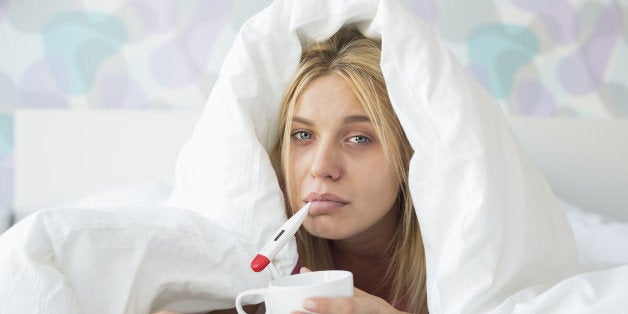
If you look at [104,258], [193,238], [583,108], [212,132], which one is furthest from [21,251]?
[583,108]

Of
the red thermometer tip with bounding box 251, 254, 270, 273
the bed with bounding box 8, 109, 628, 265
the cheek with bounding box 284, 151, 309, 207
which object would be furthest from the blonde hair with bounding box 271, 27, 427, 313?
the bed with bounding box 8, 109, 628, 265

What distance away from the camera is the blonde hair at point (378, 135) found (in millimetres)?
1217

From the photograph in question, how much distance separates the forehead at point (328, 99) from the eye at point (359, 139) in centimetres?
4

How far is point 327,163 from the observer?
3.78ft

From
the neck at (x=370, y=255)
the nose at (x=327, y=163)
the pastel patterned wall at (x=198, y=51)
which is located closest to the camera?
the nose at (x=327, y=163)

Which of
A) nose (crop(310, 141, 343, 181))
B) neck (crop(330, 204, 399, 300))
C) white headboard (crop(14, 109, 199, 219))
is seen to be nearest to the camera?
A: nose (crop(310, 141, 343, 181))

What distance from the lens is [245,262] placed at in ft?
3.55

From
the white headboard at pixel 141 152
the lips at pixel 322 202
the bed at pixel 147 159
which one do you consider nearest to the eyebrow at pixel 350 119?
the lips at pixel 322 202

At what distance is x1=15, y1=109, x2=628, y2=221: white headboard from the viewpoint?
6.68ft

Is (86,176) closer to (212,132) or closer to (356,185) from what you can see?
(212,132)

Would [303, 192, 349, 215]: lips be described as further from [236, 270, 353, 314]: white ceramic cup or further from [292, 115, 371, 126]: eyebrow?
[236, 270, 353, 314]: white ceramic cup

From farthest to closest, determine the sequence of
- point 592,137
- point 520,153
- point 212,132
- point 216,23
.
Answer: point 216,23, point 592,137, point 212,132, point 520,153

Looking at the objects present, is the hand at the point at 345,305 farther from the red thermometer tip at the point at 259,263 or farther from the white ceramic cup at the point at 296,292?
the red thermometer tip at the point at 259,263

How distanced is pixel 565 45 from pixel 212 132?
124cm
